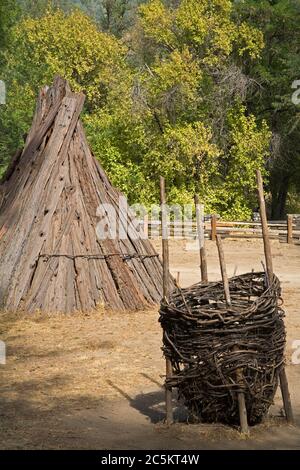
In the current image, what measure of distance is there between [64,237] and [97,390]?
5774 mm

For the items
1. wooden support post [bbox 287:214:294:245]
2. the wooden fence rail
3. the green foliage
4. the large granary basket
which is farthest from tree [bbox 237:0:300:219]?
the large granary basket

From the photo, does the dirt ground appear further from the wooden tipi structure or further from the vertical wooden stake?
the vertical wooden stake

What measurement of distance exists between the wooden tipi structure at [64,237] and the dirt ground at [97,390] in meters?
0.57

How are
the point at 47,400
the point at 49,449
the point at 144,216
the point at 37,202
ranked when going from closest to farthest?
the point at 49,449 → the point at 47,400 → the point at 37,202 → the point at 144,216

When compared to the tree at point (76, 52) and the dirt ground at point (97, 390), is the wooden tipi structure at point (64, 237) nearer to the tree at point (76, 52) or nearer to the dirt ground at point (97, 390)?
the dirt ground at point (97, 390)

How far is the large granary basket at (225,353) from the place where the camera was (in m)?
7.42

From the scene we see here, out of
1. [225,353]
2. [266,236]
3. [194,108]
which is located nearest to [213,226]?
[194,108]

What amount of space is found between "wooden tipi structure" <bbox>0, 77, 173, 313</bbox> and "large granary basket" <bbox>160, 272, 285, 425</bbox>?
22.9 feet

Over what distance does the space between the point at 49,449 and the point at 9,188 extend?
10.4m

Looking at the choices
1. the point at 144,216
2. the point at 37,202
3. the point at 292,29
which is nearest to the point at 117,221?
the point at 37,202

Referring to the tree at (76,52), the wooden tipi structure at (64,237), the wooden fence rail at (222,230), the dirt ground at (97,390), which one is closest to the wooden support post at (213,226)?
the wooden fence rail at (222,230)

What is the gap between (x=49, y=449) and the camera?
7.02 meters

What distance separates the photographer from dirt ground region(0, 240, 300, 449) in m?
7.41

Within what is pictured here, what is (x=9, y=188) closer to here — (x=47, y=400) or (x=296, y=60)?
(x=47, y=400)
